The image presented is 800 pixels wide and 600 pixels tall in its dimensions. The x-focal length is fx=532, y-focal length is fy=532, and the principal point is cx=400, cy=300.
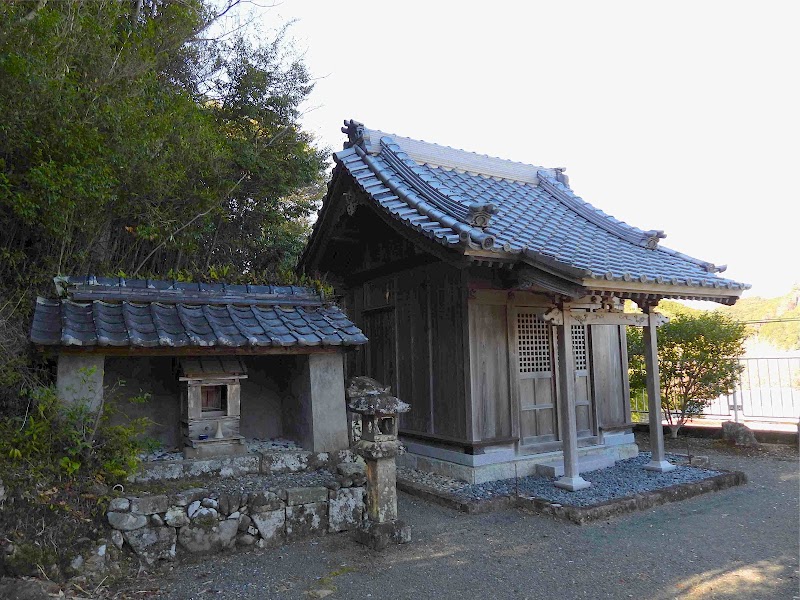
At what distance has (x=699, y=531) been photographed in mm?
5695

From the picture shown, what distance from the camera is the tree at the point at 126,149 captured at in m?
5.18

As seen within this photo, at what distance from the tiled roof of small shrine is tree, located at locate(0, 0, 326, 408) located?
1.18ft

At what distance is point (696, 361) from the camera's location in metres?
11.1

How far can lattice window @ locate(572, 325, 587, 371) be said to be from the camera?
347 inches

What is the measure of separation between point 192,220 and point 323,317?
260cm

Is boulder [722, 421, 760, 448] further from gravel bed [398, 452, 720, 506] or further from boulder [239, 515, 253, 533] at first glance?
boulder [239, 515, 253, 533]

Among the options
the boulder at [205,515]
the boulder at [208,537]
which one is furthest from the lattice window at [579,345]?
the boulder at [205,515]

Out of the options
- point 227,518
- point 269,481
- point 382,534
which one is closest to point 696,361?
point 382,534

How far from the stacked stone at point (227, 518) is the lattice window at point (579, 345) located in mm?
4715

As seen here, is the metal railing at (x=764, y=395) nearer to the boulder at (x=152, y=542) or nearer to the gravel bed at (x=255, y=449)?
the gravel bed at (x=255, y=449)

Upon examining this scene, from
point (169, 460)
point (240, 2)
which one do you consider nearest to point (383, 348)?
point (169, 460)

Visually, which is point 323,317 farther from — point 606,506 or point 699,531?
point 699,531

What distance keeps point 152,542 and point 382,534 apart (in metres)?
2.07

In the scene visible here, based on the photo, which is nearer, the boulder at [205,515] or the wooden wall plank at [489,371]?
the boulder at [205,515]
